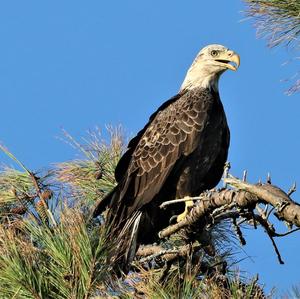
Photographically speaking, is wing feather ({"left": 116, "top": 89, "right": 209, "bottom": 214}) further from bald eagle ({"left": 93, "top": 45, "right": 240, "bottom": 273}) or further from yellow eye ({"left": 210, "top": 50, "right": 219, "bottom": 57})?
yellow eye ({"left": 210, "top": 50, "right": 219, "bottom": 57})

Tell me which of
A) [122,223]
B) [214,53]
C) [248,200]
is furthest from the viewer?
[214,53]

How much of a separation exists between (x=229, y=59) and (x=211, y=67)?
138 mm

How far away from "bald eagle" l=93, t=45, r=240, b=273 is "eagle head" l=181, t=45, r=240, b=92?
0.21m

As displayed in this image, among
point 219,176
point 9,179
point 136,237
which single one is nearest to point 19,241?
point 9,179

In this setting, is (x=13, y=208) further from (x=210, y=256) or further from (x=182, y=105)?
(x=182, y=105)

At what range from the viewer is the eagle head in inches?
241

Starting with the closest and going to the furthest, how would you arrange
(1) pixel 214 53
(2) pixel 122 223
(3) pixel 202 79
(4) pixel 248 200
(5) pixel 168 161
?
1. (4) pixel 248 200
2. (2) pixel 122 223
3. (5) pixel 168 161
4. (3) pixel 202 79
5. (1) pixel 214 53

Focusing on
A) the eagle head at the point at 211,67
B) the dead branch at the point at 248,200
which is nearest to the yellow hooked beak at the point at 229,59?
the eagle head at the point at 211,67

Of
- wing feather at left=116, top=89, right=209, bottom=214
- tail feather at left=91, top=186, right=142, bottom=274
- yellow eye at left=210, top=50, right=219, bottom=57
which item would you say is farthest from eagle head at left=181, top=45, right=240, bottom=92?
tail feather at left=91, top=186, right=142, bottom=274

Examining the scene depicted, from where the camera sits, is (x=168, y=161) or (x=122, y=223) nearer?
(x=122, y=223)

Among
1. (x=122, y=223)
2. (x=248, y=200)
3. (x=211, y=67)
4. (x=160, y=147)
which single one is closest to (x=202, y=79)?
(x=211, y=67)

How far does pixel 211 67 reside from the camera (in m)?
6.18

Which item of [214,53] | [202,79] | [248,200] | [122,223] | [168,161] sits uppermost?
[214,53]

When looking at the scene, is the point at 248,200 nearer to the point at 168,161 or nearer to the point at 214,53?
the point at 168,161
